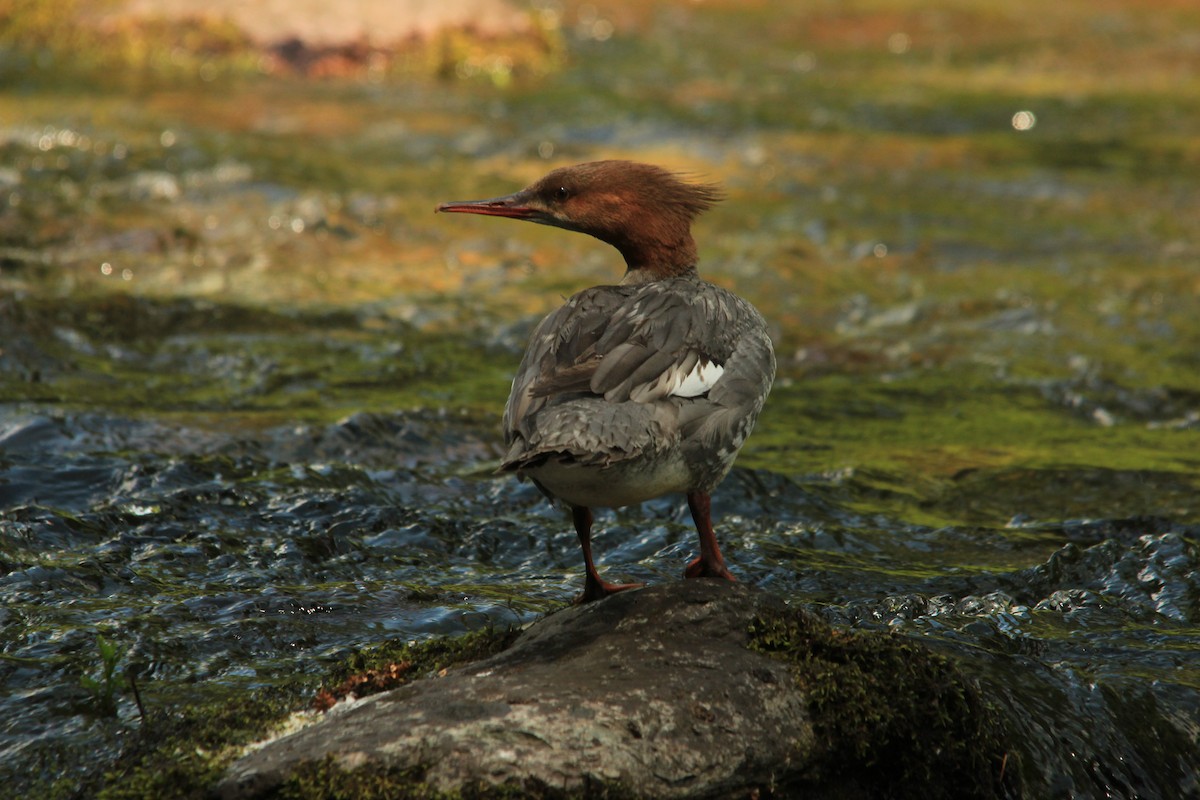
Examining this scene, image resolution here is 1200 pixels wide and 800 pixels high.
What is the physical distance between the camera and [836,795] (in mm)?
3723

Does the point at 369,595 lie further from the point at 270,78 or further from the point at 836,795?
the point at 270,78

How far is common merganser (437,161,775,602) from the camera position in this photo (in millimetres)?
3904

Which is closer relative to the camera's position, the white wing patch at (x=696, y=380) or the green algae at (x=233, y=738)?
the green algae at (x=233, y=738)

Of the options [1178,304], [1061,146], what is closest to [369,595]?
[1178,304]

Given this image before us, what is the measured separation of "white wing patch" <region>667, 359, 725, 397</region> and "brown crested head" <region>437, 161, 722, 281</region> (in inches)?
34.6

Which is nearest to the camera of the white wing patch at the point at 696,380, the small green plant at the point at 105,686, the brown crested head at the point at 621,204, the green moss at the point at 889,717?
the green moss at the point at 889,717

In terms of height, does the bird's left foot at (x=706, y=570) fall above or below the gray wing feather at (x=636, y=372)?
below

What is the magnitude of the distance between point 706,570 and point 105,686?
1.89 meters

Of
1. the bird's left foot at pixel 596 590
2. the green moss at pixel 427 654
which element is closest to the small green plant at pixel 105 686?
the green moss at pixel 427 654

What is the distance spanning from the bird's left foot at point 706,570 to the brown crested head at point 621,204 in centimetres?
118

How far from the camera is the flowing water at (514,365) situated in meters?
4.57

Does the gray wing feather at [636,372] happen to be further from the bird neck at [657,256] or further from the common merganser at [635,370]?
the bird neck at [657,256]

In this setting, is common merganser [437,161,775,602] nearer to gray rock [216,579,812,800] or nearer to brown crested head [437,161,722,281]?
brown crested head [437,161,722,281]

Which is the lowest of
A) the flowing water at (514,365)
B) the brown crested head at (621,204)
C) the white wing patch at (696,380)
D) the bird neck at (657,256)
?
the flowing water at (514,365)
